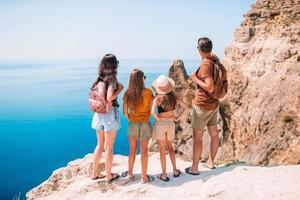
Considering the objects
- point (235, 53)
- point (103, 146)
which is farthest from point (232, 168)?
point (235, 53)

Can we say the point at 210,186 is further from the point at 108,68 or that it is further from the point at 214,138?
the point at 108,68

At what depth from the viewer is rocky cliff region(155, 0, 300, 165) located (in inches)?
584

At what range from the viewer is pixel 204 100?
22.1 feet

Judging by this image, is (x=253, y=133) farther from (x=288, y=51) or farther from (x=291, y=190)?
(x=291, y=190)

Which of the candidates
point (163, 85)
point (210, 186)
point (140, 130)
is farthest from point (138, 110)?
point (210, 186)

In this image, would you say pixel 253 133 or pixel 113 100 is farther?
pixel 253 133

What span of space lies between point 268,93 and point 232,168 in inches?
473

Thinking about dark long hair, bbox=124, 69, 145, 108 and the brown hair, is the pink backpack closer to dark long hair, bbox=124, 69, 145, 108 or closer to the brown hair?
dark long hair, bbox=124, 69, 145, 108

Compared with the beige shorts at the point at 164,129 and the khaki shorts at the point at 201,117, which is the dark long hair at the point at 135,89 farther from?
the khaki shorts at the point at 201,117

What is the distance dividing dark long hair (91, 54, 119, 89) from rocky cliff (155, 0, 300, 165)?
9.15m

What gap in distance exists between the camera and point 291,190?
573cm

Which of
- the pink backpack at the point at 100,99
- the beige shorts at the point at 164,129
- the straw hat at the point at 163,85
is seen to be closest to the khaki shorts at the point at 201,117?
the beige shorts at the point at 164,129

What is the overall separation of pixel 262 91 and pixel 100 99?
14190mm

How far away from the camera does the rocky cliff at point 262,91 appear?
14.8m
